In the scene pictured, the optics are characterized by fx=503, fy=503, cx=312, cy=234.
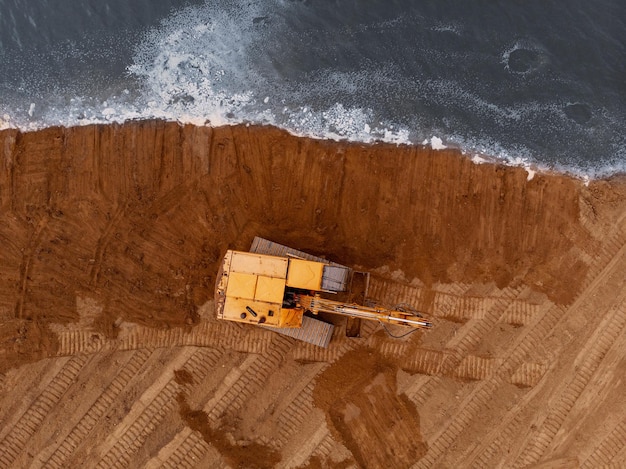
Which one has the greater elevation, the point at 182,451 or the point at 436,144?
the point at 436,144

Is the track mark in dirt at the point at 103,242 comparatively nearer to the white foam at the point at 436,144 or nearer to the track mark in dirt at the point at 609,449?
the white foam at the point at 436,144

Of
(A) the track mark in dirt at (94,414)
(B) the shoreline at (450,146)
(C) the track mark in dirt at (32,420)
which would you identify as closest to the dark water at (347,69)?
(B) the shoreline at (450,146)

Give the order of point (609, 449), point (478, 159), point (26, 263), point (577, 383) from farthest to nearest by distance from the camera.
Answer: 1. point (478, 159)
2. point (26, 263)
3. point (577, 383)
4. point (609, 449)

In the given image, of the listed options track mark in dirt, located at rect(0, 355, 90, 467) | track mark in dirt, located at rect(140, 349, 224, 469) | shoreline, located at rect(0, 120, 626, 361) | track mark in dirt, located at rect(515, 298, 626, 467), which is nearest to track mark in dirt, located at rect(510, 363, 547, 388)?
track mark in dirt, located at rect(515, 298, 626, 467)

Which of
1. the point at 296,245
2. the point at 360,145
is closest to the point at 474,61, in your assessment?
the point at 360,145

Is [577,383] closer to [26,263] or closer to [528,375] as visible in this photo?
[528,375]

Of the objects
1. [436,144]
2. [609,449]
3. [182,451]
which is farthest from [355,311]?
[609,449]
